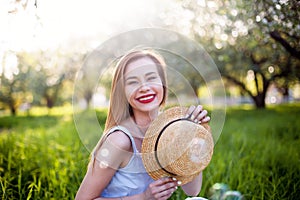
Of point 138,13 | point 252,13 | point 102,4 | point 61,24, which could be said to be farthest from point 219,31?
point 138,13

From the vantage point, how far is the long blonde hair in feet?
5.69

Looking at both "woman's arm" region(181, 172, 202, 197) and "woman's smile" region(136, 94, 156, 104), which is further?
"woman's arm" region(181, 172, 202, 197)

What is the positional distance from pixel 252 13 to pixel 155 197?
1.78 m

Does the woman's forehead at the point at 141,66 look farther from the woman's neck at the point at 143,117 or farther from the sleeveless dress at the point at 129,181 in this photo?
the sleeveless dress at the point at 129,181

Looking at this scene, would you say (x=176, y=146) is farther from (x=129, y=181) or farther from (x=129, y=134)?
(x=129, y=181)

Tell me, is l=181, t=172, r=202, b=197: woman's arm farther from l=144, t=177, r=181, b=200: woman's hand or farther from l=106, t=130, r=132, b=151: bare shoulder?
l=106, t=130, r=132, b=151: bare shoulder

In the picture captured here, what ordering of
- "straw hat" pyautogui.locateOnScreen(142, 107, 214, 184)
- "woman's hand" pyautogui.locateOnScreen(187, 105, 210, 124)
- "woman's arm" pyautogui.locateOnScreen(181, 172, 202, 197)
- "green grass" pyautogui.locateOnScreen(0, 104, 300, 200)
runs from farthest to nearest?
"green grass" pyautogui.locateOnScreen(0, 104, 300, 200), "woman's arm" pyautogui.locateOnScreen(181, 172, 202, 197), "woman's hand" pyautogui.locateOnScreen(187, 105, 210, 124), "straw hat" pyautogui.locateOnScreen(142, 107, 214, 184)

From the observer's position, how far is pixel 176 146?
1.46 m

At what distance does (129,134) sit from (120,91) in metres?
0.24

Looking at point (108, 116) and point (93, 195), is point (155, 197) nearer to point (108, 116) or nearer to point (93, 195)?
point (93, 195)

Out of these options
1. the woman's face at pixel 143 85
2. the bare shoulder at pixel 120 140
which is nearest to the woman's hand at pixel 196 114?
the woman's face at pixel 143 85

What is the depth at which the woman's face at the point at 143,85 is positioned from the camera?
1.68 meters

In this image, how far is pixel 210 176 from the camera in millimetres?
2973

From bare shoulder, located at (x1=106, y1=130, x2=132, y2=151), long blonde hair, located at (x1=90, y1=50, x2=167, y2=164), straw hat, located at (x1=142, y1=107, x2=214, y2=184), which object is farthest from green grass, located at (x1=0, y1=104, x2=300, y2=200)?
straw hat, located at (x1=142, y1=107, x2=214, y2=184)
